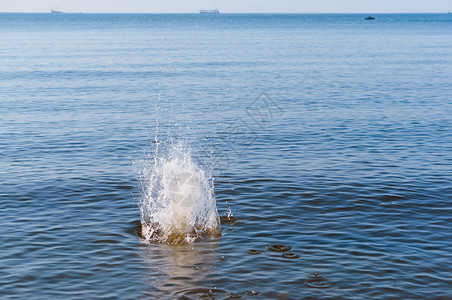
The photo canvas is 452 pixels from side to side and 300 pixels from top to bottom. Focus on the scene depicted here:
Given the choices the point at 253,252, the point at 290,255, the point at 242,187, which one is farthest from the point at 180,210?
the point at 242,187

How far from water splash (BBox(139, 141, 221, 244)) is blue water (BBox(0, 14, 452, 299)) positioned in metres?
0.43

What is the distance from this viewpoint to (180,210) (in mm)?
14586

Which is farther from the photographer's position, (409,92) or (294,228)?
(409,92)

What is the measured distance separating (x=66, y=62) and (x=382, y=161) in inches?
1729

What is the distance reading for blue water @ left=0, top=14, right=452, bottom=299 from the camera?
1170 cm

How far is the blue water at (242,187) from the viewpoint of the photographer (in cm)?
1170

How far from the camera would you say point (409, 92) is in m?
37.7

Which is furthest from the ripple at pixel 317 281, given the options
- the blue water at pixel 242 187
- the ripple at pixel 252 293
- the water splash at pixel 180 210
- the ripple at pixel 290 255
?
the water splash at pixel 180 210

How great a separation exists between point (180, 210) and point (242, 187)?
4007mm

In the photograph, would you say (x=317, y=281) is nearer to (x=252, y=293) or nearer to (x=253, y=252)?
(x=252, y=293)

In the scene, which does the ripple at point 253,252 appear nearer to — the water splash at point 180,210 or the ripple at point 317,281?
the water splash at point 180,210

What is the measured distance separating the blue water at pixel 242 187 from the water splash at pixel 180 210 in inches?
17.1

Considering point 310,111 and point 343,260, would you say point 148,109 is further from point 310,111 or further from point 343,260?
Answer: point 343,260

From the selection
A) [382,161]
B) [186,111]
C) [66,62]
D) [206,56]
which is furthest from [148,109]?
[206,56]
